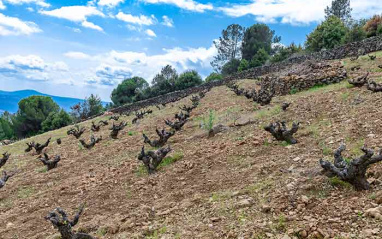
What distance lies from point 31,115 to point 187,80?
24963 millimetres

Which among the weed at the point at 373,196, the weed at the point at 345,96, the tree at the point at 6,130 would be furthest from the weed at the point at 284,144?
the tree at the point at 6,130

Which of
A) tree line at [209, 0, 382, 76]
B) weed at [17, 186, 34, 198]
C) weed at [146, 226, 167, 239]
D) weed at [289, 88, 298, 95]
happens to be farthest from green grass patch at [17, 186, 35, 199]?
tree line at [209, 0, 382, 76]

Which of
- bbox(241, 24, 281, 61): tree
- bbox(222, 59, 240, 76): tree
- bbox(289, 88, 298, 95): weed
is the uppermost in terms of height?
bbox(241, 24, 281, 61): tree

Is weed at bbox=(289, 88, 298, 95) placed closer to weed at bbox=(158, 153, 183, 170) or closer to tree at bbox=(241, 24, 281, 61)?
weed at bbox=(158, 153, 183, 170)

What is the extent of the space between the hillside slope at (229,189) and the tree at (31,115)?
135 ft

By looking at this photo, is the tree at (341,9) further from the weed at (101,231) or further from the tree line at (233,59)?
the weed at (101,231)

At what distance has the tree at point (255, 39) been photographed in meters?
57.8

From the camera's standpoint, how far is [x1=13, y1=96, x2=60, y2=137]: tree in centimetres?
4703

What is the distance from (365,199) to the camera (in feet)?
12.4

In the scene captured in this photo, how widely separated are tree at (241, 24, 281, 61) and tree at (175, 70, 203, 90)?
527 inches

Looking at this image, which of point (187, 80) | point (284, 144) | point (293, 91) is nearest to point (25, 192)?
point (284, 144)

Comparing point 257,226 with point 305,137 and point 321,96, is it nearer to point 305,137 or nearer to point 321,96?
point 305,137

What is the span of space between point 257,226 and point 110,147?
29.7ft

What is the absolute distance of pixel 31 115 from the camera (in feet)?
154
